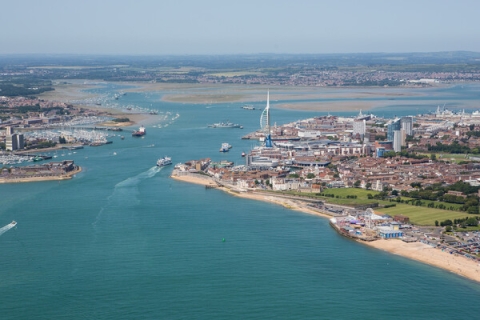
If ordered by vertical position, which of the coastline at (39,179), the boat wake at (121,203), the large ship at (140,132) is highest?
the boat wake at (121,203)

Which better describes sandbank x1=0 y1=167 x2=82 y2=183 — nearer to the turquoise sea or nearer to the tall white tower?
the turquoise sea

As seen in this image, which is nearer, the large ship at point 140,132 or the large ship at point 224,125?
the large ship at point 140,132

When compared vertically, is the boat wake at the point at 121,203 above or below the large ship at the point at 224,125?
above

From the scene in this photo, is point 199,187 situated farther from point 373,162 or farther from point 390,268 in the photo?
point 390,268

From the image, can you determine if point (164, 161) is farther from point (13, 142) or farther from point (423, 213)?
point (423, 213)

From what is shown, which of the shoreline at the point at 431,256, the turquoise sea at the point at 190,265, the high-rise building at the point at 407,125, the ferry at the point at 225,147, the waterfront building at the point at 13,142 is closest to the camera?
the turquoise sea at the point at 190,265

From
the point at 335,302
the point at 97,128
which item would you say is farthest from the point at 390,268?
the point at 97,128

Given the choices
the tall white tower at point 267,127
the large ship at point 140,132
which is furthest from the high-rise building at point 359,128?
the large ship at point 140,132

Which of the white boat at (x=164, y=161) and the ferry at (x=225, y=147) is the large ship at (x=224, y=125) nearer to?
the ferry at (x=225, y=147)
